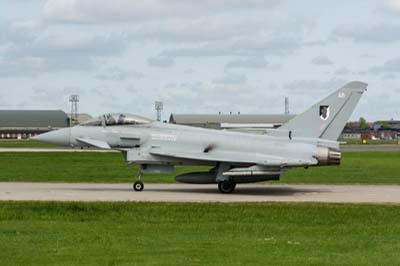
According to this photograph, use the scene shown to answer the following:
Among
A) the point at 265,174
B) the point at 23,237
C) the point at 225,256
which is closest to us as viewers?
the point at 225,256

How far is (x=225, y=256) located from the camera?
37.2ft

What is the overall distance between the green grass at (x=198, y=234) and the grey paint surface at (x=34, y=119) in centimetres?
13161

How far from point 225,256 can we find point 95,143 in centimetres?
1384

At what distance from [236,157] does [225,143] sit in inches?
29.3

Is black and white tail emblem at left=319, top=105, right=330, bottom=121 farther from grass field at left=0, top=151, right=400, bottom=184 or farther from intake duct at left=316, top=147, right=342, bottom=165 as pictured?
grass field at left=0, top=151, right=400, bottom=184

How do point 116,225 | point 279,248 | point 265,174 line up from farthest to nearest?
point 265,174 < point 116,225 < point 279,248

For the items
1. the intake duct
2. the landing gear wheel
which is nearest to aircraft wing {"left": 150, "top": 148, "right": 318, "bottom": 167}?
the intake duct

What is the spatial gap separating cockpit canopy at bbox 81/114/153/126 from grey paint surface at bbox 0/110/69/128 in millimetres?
124242

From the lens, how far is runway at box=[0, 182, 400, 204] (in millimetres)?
21791

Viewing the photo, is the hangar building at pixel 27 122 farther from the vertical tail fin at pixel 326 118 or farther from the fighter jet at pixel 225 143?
the vertical tail fin at pixel 326 118

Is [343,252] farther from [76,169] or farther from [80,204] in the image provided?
[76,169]

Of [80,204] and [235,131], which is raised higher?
[235,131]

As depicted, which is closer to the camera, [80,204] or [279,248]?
[279,248]

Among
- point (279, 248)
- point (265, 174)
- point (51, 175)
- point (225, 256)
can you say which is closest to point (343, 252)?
point (279, 248)
